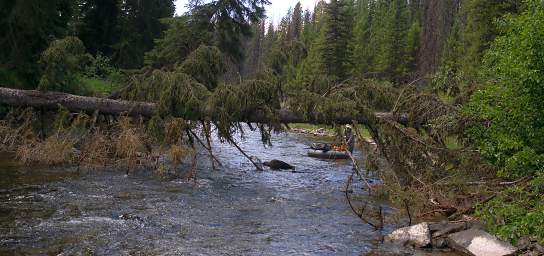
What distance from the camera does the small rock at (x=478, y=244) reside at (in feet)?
27.6

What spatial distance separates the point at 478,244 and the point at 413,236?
112 centimetres

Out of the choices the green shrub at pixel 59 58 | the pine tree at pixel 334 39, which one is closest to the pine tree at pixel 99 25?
the pine tree at pixel 334 39

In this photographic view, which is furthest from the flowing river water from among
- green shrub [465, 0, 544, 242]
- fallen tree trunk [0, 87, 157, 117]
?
green shrub [465, 0, 544, 242]

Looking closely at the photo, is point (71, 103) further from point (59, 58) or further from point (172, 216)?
point (172, 216)

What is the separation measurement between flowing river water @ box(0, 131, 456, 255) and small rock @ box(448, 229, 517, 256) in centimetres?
117

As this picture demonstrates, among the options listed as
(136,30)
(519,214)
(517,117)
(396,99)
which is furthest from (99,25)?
(519,214)

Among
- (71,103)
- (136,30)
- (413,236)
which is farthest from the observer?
(136,30)

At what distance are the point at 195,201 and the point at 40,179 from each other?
12.6ft

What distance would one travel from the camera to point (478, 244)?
29.0 feet

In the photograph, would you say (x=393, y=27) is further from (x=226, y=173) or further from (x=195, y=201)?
(x=195, y=201)

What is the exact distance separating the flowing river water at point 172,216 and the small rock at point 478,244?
117 centimetres

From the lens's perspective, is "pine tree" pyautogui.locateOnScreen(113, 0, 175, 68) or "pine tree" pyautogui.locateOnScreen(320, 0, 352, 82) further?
"pine tree" pyautogui.locateOnScreen(320, 0, 352, 82)

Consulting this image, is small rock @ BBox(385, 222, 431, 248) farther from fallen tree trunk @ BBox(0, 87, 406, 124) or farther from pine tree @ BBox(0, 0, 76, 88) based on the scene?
pine tree @ BBox(0, 0, 76, 88)

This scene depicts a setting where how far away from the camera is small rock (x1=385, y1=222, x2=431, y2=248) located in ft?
30.7
